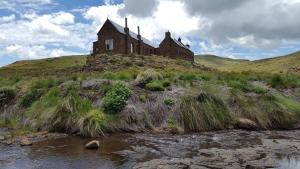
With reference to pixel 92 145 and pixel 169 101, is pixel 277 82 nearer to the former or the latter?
pixel 169 101

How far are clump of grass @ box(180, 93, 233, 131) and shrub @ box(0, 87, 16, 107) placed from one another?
14.6 m

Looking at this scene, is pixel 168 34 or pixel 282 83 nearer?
pixel 282 83

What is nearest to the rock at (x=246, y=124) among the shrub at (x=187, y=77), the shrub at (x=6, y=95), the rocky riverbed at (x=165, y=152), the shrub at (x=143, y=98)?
the rocky riverbed at (x=165, y=152)

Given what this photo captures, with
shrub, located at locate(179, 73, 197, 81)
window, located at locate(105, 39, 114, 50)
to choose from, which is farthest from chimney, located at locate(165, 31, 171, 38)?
shrub, located at locate(179, 73, 197, 81)

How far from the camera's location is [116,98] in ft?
79.2

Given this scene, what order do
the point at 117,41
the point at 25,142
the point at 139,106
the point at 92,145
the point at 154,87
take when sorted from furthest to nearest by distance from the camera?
the point at 117,41 < the point at 154,87 < the point at 139,106 < the point at 25,142 < the point at 92,145

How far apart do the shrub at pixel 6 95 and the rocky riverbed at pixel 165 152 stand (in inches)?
452

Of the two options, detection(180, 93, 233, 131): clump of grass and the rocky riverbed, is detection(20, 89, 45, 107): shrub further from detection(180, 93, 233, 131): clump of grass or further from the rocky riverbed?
detection(180, 93, 233, 131): clump of grass

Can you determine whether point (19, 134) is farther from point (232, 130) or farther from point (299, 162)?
point (299, 162)

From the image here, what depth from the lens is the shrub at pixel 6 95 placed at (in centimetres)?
3060

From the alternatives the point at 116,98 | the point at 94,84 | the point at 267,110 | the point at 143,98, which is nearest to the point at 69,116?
the point at 116,98

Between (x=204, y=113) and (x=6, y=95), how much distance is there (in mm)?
16547

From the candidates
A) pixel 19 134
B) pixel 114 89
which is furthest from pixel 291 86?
pixel 19 134

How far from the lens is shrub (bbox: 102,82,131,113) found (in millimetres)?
23750
